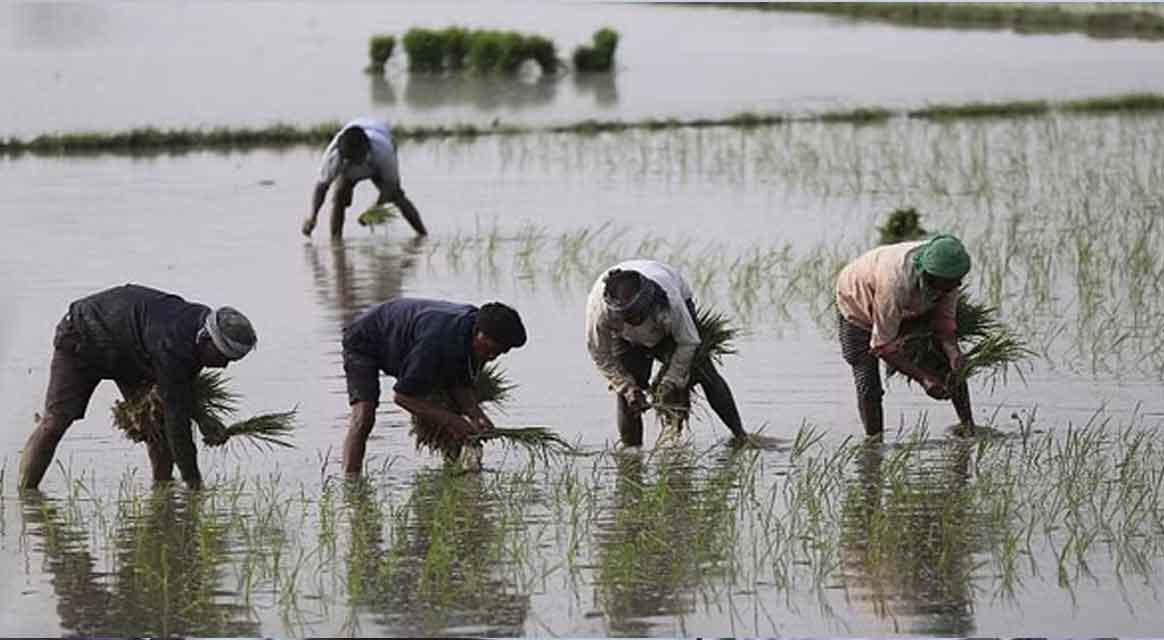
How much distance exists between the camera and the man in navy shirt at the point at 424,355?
8.20 meters

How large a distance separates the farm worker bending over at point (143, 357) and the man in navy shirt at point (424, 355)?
462mm

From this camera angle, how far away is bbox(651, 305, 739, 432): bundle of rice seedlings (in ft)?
30.0

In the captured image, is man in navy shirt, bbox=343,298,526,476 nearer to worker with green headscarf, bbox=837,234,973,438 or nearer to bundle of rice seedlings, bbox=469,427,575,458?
bundle of rice seedlings, bbox=469,427,575,458

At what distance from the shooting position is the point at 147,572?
7.48 metres

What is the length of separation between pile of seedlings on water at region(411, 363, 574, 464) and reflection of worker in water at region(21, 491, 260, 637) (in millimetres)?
841

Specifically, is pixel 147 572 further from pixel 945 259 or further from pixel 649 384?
pixel 945 259

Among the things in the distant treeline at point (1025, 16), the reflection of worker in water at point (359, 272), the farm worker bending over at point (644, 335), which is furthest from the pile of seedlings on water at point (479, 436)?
the distant treeline at point (1025, 16)

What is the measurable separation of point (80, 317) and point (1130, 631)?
3639 millimetres

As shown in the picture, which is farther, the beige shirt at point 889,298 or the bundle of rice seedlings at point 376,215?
the bundle of rice seedlings at point 376,215

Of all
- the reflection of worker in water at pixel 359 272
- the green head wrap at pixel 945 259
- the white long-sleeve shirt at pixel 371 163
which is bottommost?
the reflection of worker in water at pixel 359 272

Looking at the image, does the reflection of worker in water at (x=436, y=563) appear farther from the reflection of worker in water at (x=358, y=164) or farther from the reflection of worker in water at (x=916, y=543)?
the reflection of worker in water at (x=358, y=164)

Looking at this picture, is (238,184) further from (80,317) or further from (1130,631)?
(1130,631)

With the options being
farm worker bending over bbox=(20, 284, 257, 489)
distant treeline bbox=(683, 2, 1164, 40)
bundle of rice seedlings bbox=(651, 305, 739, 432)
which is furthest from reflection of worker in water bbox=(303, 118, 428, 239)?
distant treeline bbox=(683, 2, 1164, 40)

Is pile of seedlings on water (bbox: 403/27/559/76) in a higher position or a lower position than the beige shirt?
lower
